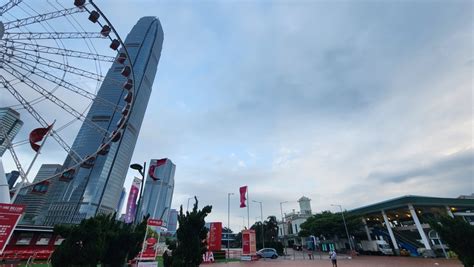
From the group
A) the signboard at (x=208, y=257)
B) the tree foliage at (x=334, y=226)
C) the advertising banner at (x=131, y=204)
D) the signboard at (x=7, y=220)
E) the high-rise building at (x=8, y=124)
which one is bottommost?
the signboard at (x=208, y=257)

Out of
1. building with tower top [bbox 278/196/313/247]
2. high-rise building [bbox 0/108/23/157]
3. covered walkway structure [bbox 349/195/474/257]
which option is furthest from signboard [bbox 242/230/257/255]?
building with tower top [bbox 278/196/313/247]

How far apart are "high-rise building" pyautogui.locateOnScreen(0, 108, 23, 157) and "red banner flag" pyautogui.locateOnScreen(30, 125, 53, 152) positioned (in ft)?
7.76

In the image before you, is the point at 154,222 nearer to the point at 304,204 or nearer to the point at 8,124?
the point at 8,124

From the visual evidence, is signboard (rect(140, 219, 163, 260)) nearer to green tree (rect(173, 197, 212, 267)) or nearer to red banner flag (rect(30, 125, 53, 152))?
green tree (rect(173, 197, 212, 267))

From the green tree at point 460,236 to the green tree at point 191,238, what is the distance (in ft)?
47.1

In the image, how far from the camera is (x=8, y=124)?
19266 mm

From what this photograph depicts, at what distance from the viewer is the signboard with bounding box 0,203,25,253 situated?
1058 cm

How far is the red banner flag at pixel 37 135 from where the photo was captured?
16.3 meters

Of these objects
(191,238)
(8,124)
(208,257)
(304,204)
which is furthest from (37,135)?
(304,204)

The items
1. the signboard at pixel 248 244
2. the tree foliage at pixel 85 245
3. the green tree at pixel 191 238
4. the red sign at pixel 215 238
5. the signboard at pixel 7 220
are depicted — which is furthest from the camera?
the signboard at pixel 248 244

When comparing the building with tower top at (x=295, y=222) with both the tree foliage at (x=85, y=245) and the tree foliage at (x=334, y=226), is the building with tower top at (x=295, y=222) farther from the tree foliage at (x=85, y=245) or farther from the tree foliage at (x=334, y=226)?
the tree foliage at (x=85, y=245)

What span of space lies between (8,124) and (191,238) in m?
20.0

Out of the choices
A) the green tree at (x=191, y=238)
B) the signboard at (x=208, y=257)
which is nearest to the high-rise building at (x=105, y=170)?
the signboard at (x=208, y=257)

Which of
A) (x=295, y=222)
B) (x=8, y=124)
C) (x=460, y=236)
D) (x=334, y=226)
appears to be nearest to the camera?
(x=460, y=236)
